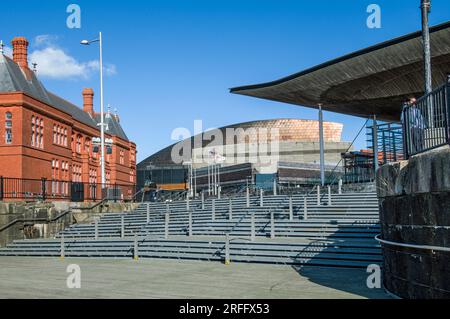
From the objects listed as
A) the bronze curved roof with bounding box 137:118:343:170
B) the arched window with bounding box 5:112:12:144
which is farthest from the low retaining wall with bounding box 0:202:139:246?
the bronze curved roof with bounding box 137:118:343:170

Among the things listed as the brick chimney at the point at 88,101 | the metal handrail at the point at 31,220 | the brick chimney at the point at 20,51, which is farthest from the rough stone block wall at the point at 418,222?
the brick chimney at the point at 88,101

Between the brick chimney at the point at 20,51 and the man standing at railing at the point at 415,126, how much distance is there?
44.2m

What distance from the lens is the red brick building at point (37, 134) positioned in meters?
40.0

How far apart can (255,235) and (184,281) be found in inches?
316

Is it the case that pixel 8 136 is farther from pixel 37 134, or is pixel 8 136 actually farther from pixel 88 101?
pixel 88 101

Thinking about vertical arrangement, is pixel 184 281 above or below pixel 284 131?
below

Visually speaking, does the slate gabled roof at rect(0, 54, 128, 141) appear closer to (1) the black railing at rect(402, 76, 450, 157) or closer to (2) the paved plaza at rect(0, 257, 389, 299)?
(2) the paved plaza at rect(0, 257, 389, 299)

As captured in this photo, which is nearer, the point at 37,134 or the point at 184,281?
the point at 184,281

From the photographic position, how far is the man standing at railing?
9.18 meters

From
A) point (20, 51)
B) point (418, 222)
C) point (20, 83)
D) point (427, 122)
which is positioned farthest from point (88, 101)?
point (418, 222)

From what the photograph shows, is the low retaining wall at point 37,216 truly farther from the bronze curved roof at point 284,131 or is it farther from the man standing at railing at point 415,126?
the bronze curved roof at point 284,131

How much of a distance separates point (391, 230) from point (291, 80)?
23.4 metres

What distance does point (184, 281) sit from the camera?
1284 centimetres

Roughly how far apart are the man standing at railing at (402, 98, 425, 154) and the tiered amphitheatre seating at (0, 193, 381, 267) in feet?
19.2
